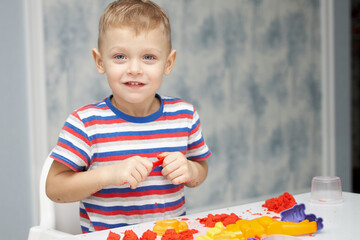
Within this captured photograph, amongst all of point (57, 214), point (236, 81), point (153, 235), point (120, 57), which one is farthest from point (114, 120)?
point (236, 81)

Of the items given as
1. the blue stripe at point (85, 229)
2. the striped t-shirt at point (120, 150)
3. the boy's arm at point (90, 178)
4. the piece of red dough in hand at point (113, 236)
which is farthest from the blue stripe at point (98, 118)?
the piece of red dough in hand at point (113, 236)

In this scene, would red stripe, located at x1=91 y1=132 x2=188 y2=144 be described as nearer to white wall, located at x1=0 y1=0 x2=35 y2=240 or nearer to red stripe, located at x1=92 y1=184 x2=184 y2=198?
red stripe, located at x1=92 y1=184 x2=184 y2=198

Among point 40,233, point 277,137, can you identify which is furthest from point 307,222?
point 277,137

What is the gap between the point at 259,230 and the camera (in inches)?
24.2

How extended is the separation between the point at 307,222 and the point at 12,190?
1320mm

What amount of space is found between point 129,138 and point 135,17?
0.25 m

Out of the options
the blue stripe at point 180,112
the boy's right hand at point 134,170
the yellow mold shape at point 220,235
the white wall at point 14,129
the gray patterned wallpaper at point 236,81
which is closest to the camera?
the yellow mold shape at point 220,235

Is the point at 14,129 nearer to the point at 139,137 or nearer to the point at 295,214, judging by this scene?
the point at 139,137

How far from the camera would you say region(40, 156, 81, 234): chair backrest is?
951mm

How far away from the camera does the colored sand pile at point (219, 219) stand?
0.69m

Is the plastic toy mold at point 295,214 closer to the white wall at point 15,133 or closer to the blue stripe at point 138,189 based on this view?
the blue stripe at point 138,189

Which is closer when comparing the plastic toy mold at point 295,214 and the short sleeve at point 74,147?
the plastic toy mold at point 295,214

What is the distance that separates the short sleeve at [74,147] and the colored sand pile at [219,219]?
0.93ft

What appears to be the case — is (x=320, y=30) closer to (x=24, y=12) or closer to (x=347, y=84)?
(x=347, y=84)
